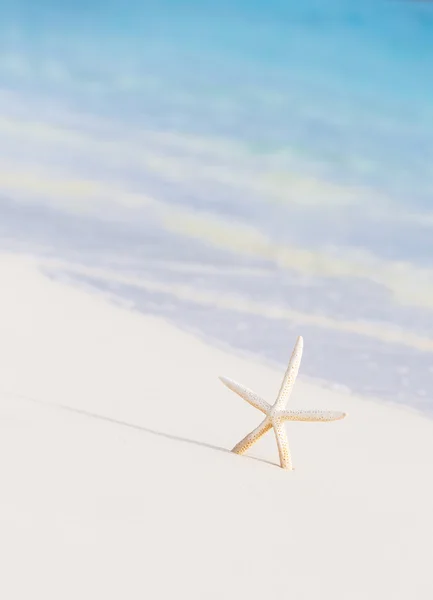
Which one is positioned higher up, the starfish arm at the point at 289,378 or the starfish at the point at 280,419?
the starfish arm at the point at 289,378

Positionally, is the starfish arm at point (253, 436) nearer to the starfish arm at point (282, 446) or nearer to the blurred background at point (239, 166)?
the starfish arm at point (282, 446)

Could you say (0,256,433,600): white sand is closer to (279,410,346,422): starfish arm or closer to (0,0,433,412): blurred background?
(279,410,346,422): starfish arm

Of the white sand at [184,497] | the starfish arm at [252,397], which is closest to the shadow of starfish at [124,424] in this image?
the white sand at [184,497]

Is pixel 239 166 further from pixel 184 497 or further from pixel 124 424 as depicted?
pixel 184 497

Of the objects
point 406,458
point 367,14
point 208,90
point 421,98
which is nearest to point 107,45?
point 208,90

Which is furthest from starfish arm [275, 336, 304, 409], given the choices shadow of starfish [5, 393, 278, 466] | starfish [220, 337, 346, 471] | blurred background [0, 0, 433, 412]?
blurred background [0, 0, 433, 412]

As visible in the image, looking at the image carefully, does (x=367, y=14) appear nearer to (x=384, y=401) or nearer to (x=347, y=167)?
(x=347, y=167)

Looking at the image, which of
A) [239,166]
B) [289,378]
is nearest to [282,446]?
[289,378]
